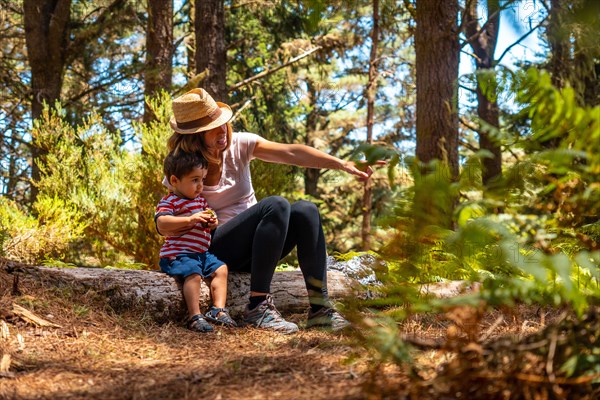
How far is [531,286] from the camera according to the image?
1595 mm

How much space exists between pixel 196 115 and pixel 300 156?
662mm

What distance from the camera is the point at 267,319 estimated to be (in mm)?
3348

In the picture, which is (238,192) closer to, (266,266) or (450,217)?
(266,266)

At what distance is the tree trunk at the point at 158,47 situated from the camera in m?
9.12

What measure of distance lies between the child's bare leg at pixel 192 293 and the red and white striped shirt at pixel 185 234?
20 cm

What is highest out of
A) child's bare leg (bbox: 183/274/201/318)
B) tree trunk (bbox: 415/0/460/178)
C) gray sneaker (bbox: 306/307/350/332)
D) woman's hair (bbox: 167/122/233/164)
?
tree trunk (bbox: 415/0/460/178)

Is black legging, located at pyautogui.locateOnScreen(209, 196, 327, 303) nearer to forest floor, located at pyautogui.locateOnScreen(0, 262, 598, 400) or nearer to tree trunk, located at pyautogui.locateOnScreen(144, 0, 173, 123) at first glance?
forest floor, located at pyautogui.locateOnScreen(0, 262, 598, 400)

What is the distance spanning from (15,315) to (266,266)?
1.30m

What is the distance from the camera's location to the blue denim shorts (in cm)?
340

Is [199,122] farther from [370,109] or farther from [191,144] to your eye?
[370,109]

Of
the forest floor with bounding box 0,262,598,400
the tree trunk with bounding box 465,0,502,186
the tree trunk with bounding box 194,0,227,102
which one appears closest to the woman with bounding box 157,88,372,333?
the forest floor with bounding box 0,262,598,400

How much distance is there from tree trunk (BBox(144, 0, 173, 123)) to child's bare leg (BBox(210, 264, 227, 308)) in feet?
19.4

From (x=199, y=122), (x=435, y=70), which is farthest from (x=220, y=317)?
(x=435, y=70)

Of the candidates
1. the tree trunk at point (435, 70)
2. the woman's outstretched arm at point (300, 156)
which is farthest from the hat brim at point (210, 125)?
the tree trunk at point (435, 70)
